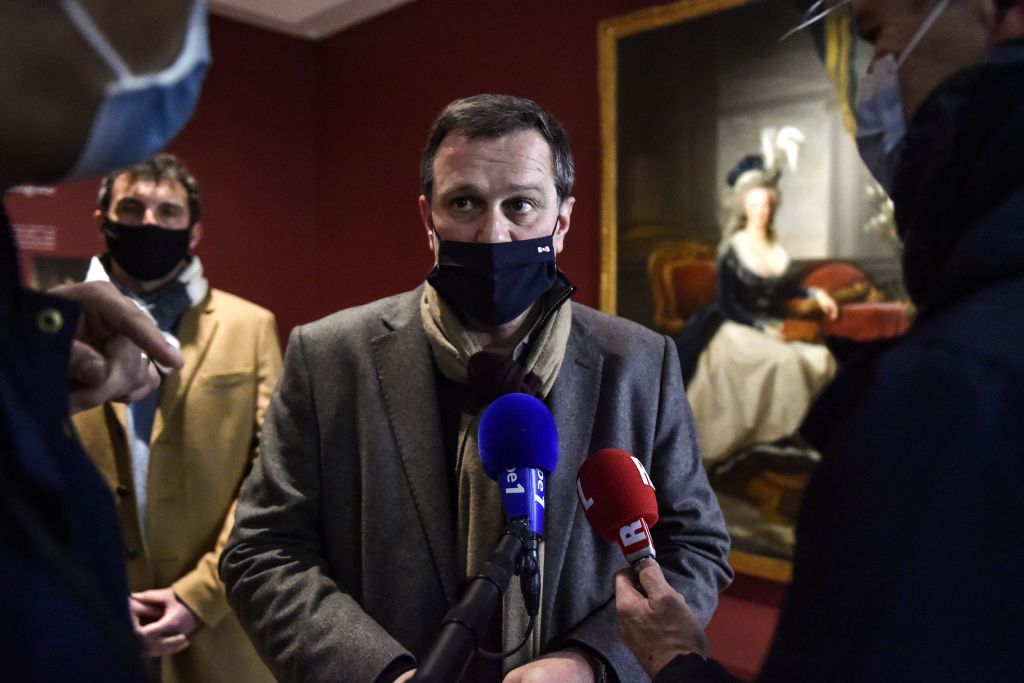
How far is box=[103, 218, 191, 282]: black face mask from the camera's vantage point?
215 cm

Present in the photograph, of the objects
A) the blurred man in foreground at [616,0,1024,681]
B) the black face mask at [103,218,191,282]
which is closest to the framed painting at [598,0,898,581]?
Answer: the black face mask at [103,218,191,282]

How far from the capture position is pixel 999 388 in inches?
19.6

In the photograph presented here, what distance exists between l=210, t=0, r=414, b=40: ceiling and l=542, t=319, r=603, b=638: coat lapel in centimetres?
284

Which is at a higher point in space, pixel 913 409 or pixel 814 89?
pixel 814 89

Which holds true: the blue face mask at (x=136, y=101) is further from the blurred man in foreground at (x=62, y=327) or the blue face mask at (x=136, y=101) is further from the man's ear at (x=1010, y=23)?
the man's ear at (x=1010, y=23)

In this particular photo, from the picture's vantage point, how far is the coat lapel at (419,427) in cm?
131

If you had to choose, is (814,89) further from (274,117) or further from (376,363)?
(274,117)

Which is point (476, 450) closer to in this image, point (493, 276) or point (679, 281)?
point (493, 276)

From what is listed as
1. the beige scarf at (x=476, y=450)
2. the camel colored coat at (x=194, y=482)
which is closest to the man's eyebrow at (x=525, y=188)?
the beige scarf at (x=476, y=450)

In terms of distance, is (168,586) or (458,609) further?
(168,586)

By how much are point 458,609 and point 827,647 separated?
0.88 feet

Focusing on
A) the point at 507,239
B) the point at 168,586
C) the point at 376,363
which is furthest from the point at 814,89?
the point at 168,586

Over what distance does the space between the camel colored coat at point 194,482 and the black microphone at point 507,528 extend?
4.12ft

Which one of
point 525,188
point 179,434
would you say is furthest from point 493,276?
point 179,434
